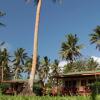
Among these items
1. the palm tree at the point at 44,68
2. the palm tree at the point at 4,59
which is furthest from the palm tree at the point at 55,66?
the palm tree at the point at 4,59

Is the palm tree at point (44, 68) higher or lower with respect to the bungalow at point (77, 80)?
higher

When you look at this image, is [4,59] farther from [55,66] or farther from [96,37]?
[96,37]

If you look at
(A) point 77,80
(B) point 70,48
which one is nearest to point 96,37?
(B) point 70,48

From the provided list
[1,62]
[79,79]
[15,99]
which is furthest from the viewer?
[1,62]

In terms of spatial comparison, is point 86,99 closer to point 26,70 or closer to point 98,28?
point 98,28

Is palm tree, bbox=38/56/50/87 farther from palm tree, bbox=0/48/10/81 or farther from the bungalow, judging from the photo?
the bungalow

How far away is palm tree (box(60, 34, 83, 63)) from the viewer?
67750mm

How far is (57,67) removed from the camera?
87.9 meters

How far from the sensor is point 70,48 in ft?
222

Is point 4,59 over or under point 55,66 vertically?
over

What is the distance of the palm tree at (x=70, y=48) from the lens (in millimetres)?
67750

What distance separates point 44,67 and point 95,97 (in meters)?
80.0

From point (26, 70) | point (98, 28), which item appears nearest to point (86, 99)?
point (98, 28)

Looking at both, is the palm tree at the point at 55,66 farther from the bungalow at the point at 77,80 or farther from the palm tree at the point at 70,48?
the bungalow at the point at 77,80
